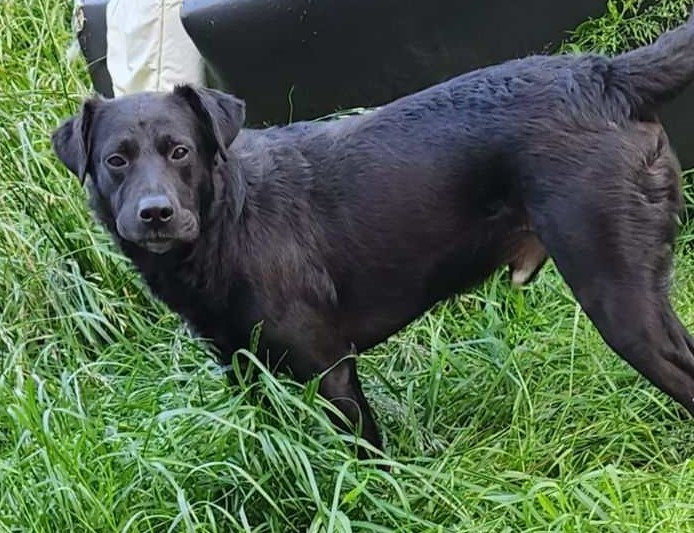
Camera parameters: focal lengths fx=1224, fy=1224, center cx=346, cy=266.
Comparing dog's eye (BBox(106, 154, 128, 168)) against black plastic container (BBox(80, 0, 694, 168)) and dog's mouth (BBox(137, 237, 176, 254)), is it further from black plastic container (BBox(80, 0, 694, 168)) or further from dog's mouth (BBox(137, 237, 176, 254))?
black plastic container (BBox(80, 0, 694, 168))

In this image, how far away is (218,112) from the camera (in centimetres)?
304

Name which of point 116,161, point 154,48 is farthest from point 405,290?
point 154,48

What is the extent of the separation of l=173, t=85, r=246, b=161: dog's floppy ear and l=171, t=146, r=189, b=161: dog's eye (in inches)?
3.4

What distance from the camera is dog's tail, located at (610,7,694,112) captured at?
118 inches

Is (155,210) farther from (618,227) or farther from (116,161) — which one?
(618,227)

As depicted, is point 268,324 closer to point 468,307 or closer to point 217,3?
point 468,307

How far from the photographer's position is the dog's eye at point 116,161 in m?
2.98

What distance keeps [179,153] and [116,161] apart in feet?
0.51

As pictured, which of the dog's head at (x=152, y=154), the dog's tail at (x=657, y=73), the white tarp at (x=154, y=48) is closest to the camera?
the dog's head at (x=152, y=154)

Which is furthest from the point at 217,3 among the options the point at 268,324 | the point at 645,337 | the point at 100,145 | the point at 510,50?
the point at 645,337

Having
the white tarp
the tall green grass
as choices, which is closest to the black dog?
the tall green grass

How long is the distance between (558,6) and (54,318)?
6.45 feet

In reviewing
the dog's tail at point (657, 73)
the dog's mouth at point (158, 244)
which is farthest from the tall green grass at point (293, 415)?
the dog's tail at point (657, 73)

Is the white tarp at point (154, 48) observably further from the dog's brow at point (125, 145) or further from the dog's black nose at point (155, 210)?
the dog's black nose at point (155, 210)
